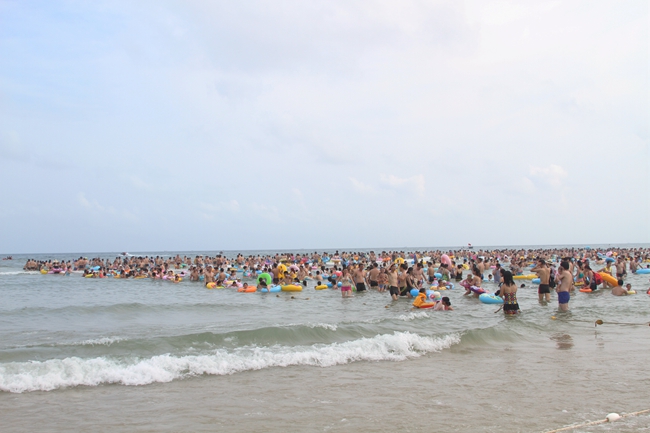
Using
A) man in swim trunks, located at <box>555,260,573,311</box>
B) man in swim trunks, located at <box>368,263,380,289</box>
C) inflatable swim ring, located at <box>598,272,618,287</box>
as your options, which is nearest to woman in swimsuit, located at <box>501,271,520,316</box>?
man in swim trunks, located at <box>555,260,573,311</box>

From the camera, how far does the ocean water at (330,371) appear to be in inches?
205

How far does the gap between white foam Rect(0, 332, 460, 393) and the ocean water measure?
0.03 meters

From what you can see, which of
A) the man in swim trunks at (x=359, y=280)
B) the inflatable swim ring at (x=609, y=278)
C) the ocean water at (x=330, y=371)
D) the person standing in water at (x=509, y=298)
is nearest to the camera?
the ocean water at (x=330, y=371)

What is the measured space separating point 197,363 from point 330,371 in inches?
81.5

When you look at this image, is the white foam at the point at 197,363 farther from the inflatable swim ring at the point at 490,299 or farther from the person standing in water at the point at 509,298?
the inflatable swim ring at the point at 490,299

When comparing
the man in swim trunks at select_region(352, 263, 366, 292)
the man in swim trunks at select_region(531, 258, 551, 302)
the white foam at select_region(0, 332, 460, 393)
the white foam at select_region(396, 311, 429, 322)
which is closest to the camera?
the white foam at select_region(0, 332, 460, 393)

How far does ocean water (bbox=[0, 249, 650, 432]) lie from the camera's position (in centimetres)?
522

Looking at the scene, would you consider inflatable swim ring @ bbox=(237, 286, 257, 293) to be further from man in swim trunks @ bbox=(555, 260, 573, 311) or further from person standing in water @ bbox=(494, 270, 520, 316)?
man in swim trunks @ bbox=(555, 260, 573, 311)

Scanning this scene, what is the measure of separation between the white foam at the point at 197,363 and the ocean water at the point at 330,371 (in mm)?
26

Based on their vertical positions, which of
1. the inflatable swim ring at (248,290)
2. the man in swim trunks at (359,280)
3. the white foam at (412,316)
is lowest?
the inflatable swim ring at (248,290)

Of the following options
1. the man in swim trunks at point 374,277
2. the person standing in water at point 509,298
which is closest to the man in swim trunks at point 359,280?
the man in swim trunks at point 374,277

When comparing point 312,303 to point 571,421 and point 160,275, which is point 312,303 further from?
point 160,275

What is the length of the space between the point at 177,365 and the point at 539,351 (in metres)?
6.03

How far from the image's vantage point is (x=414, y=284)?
55.8 feet
